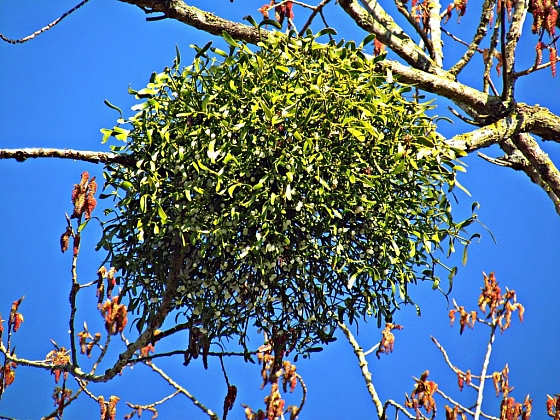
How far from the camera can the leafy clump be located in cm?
209

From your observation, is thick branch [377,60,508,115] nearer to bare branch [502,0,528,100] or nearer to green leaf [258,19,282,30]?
bare branch [502,0,528,100]

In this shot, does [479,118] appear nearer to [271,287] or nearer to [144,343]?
[271,287]

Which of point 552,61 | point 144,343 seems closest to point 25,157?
point 144,343

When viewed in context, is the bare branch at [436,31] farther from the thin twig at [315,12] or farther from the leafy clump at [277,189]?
the leafy clump at [277,189]

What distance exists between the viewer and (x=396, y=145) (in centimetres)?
222

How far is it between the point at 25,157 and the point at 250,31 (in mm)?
919

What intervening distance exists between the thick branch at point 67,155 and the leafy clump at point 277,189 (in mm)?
33

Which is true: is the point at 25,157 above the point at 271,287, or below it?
above

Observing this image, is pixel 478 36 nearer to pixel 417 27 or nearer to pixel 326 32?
pixel 417 27

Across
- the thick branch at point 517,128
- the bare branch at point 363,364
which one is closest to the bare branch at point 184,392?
the bare branch at point 363,364

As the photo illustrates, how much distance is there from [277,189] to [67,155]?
0.65 metres

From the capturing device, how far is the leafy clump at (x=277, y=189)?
2094 millimetres

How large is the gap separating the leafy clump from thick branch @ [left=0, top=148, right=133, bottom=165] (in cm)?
3

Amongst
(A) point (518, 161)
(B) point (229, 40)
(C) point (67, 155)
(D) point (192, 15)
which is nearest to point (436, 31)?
(A) point (518, 161)
